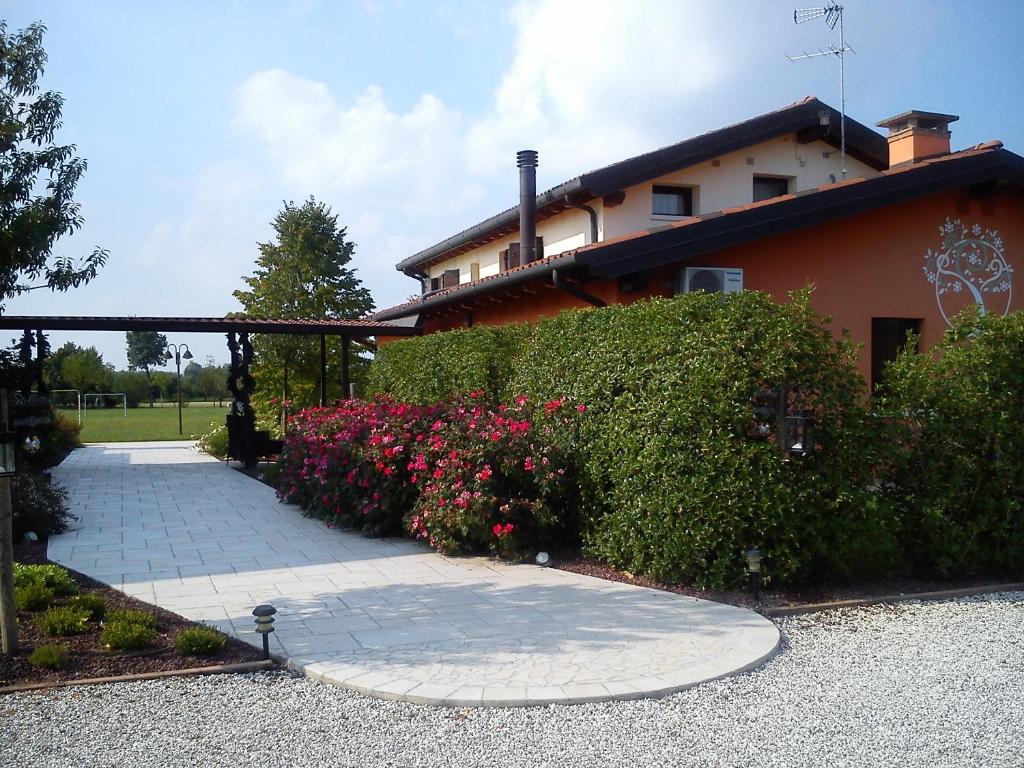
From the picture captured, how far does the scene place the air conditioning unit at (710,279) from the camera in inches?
459

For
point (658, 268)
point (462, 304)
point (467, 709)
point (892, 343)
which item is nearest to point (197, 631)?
point (467, 709)

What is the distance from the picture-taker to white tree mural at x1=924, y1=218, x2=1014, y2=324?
1341 centimetres

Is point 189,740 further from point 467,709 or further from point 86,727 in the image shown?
point 467,709

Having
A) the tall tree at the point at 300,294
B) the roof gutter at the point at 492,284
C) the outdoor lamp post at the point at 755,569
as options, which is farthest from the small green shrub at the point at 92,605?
the tall tree at the point at 300,294

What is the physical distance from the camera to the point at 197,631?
5.83 m

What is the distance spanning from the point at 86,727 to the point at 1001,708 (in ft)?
17.1

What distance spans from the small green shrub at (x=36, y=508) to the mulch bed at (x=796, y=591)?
6.23 meters

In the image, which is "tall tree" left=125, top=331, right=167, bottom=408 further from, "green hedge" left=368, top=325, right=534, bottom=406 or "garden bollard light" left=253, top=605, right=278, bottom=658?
"garden bollard light" left=253, top=605, right=278, bottom=658

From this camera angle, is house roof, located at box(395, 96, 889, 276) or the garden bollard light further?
house roof, located at box(395, 96, 889, 276)

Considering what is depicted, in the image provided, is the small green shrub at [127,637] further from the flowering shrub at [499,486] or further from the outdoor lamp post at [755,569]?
the outdoor lamp post at [755,569]

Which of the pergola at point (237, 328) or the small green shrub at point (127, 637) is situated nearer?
the small green shrub at point (127, 637)

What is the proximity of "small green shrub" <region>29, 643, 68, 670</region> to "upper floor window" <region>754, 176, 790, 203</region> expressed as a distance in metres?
16.4

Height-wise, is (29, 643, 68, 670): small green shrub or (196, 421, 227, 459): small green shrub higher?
(196, 421, 227, 459): small green shrub

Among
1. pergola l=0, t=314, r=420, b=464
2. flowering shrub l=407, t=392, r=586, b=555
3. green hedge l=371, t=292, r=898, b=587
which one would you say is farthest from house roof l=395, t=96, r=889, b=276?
green hedge l=371, t=292, r=898, b=587
